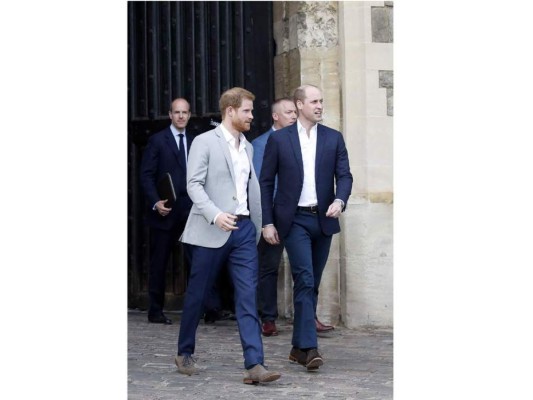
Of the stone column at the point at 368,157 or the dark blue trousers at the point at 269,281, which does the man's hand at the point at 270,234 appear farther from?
the stone column at the point at 368,157

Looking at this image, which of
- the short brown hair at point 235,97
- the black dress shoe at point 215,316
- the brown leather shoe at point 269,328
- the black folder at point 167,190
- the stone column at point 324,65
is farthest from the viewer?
the black dress shoe at point 215,316

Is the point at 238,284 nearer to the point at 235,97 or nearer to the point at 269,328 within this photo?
the point at 235,97


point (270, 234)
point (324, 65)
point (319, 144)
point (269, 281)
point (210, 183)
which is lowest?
point (269, 281)

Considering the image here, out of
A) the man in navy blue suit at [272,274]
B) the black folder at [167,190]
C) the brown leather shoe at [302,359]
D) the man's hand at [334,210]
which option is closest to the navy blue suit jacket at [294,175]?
the man's hand at [334,210]

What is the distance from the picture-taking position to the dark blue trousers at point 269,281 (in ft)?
30.1

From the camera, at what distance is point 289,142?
7832 mm

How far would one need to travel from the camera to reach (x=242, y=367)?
309 inches

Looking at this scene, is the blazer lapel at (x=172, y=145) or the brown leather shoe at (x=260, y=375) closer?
the brown leather shoe at (x=260, y=375)

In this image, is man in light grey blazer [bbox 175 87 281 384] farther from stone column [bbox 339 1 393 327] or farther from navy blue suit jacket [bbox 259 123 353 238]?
stone column [bbox 339 1 393 327]

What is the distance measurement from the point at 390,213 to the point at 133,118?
7.83 feet

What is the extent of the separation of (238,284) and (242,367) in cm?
73

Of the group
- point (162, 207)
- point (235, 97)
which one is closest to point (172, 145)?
point (162, 207)

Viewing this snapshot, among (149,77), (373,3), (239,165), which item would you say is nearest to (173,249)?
(149,77)
